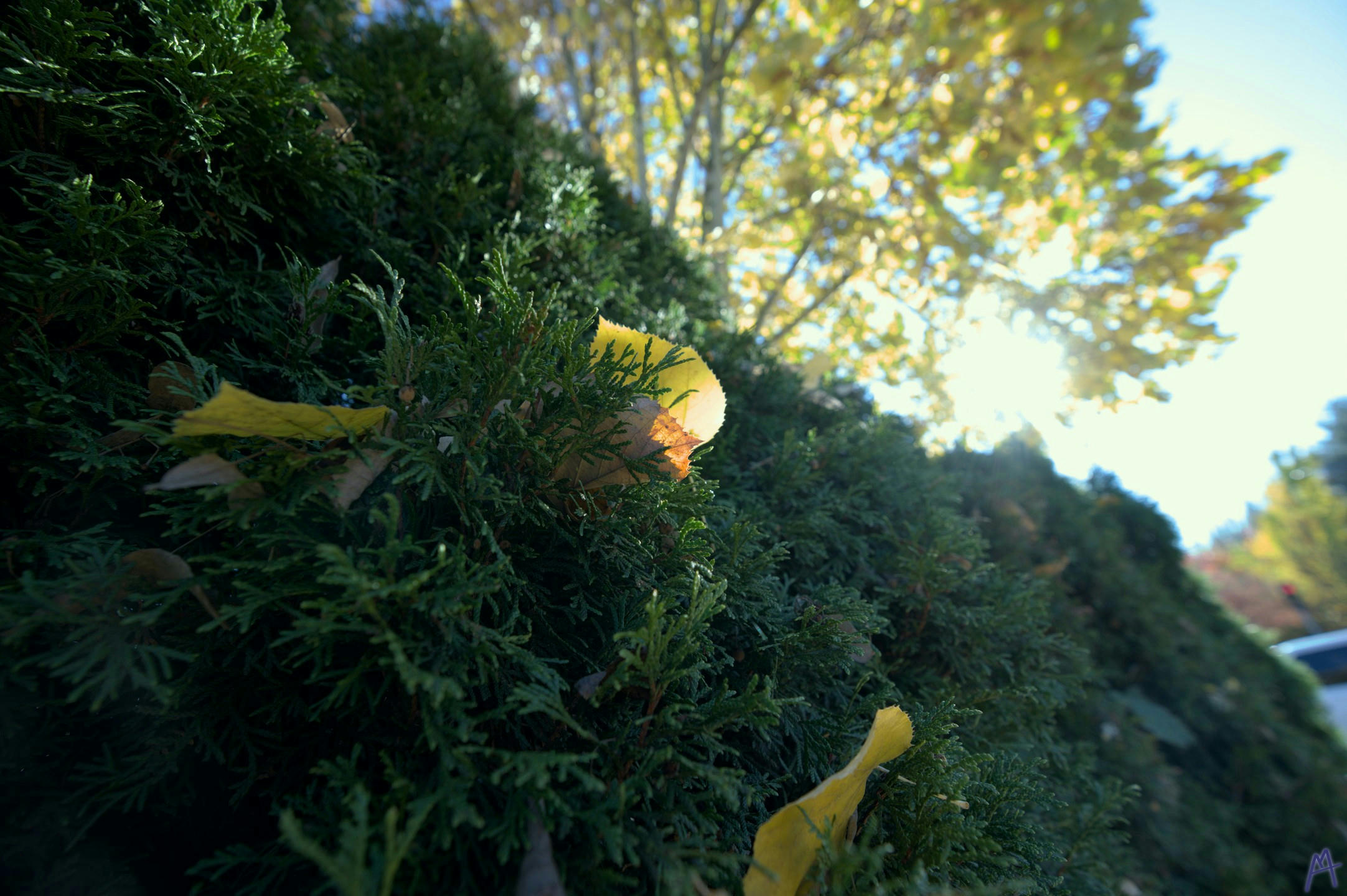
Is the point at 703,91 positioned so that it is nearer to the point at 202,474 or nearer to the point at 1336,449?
Result: the point at 202,474

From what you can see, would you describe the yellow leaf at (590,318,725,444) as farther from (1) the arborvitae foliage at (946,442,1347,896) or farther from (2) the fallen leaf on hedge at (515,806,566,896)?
(1) the arborvitae foliage at (946,442,1347,896)

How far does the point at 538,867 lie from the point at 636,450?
23.2 inches

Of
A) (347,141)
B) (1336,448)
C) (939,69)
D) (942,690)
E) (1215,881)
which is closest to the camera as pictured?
(942,690)

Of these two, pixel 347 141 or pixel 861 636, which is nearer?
pixel 861 636

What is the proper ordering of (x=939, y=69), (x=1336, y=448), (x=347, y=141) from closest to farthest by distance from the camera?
(x=347, y=141) < (x=939, y=69) < (x=1336, y=448)

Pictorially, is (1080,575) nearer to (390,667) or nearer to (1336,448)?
(390,667)

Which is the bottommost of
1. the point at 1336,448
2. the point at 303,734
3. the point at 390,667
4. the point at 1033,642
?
the point at 303,734

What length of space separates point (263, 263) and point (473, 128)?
93 cm

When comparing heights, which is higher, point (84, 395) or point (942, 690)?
point (84, 395)

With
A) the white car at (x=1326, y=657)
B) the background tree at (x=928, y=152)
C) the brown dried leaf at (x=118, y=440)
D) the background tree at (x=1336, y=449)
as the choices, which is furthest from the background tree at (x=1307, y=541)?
the brown dried leaf at (x=118, y=440)

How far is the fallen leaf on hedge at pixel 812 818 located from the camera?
755 mm

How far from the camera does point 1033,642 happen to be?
5.68 feet

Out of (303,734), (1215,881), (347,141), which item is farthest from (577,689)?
(1215,881)

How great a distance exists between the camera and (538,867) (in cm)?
66
